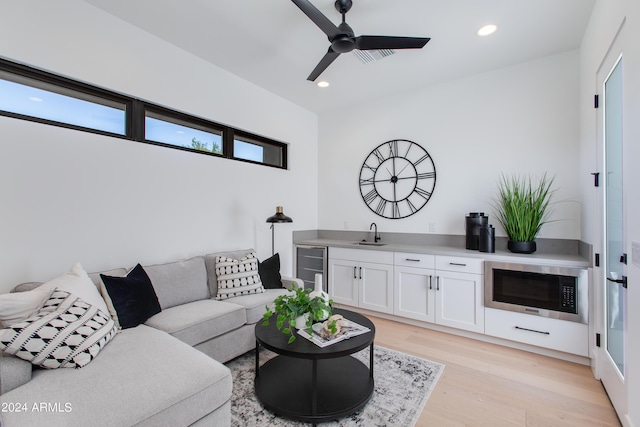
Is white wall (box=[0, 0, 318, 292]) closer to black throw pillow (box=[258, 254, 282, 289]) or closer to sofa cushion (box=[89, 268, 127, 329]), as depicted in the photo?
sofa cushion (box=[89, 268, 127, 329])

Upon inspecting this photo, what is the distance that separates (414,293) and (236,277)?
1.93 metres

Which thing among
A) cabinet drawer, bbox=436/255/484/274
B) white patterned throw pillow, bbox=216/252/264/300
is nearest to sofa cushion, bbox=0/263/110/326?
white patterned throw pillow, bbox=216/252/264/300

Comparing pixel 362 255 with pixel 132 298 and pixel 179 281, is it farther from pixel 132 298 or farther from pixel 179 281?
pixel 132 298

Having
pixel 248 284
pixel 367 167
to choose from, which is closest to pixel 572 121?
pixel 367 167

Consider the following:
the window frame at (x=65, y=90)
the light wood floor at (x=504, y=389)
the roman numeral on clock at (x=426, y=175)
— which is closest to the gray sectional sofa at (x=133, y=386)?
the window frame at (x=65, y=90)

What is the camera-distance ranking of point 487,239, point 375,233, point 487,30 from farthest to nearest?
point 375,233 → point 487,239 → point 487,30

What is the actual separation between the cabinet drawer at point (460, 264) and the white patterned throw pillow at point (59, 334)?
2.87m

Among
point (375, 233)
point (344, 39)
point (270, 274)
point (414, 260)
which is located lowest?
point (270, 274)

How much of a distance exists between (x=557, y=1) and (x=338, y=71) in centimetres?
191

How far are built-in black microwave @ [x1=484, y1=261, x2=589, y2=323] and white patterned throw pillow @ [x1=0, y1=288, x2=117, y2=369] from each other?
3.12 m

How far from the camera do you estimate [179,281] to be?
8.43ft

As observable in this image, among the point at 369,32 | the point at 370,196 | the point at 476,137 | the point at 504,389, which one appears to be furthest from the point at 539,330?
the point at 369,32

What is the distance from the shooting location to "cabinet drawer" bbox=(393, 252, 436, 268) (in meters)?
3.16

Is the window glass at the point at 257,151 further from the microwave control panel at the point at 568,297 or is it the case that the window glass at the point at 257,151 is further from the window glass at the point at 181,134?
the microwave control panel at the point at 568,297
